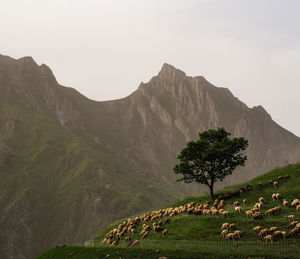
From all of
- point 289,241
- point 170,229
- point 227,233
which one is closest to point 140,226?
point 170,229

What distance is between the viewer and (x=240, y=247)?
36312 millimetres

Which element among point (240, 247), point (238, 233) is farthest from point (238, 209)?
point (240, 247)

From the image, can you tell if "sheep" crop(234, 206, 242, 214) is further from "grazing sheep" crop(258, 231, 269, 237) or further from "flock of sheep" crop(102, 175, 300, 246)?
"grazing sheep" crop(258, 231, 269, 237)

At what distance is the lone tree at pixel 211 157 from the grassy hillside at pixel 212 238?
18.9 ft

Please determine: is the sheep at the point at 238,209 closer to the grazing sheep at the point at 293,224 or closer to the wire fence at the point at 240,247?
the grazing sheep at the point at 293,224

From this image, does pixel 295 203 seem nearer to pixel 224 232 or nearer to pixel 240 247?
pixel 224 232

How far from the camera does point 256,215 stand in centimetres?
4431

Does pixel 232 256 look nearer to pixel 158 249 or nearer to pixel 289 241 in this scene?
pixel 289 241

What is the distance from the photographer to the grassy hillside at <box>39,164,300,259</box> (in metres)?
35.7

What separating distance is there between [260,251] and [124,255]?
13840 mm

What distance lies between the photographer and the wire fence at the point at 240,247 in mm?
33906

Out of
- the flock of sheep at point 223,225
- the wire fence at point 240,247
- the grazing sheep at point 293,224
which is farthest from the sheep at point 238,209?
the wire fence at point 240,247

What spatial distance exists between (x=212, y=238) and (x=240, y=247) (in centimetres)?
535

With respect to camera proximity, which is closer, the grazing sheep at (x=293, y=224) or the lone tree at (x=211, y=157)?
the grazing sheep at (x=293, y=224)
